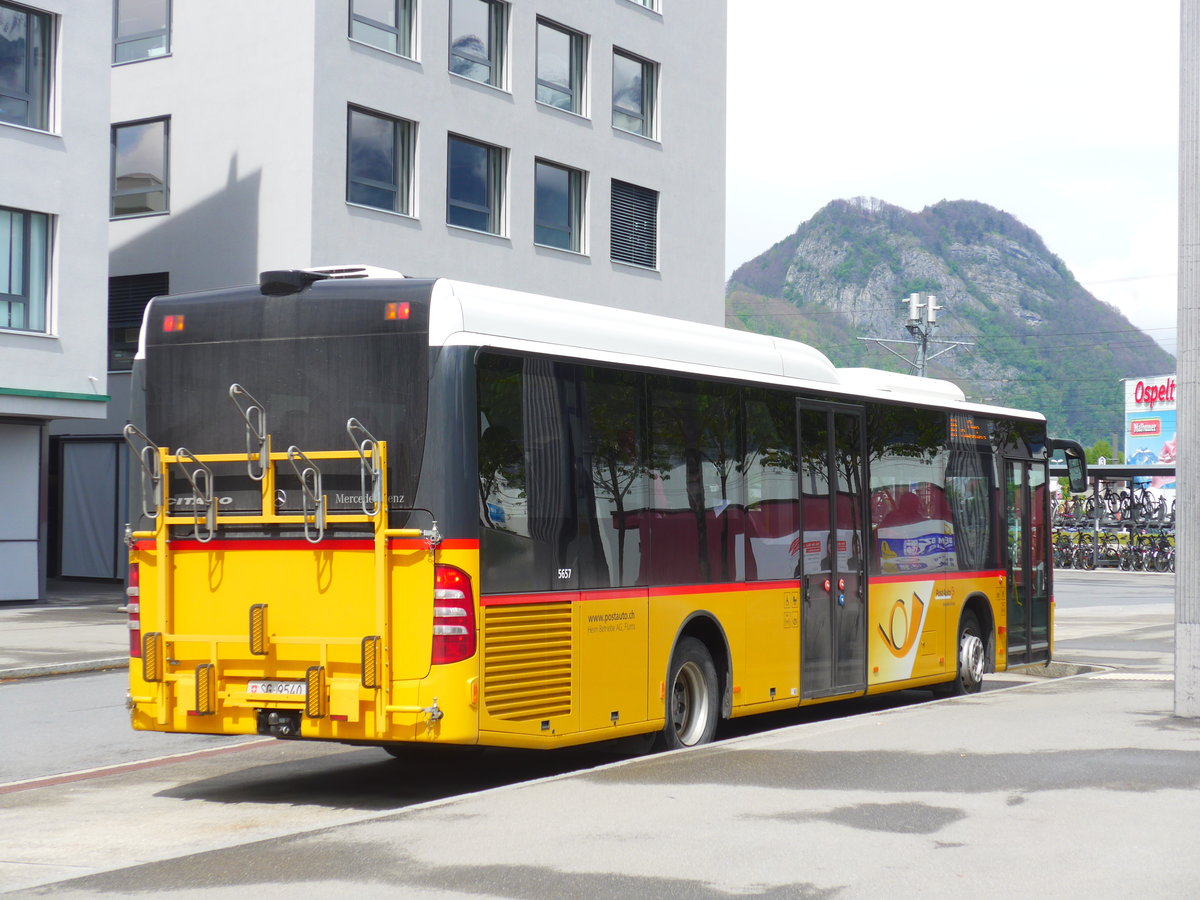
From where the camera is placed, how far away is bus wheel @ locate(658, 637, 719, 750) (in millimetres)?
10789

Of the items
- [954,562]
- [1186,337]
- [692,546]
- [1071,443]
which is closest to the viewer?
[692,546]

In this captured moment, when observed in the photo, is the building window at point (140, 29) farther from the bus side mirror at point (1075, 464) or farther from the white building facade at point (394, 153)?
the bus side mirror at point (1075, 464)

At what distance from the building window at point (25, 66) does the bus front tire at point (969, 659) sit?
736 inches

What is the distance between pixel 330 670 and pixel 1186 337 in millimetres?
6957

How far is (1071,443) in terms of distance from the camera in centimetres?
1656

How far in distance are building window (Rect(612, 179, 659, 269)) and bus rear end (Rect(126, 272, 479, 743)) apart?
90.2 feet

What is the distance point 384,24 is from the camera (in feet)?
101

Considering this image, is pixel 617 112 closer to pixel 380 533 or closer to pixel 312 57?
pixel 312 57

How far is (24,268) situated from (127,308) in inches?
264

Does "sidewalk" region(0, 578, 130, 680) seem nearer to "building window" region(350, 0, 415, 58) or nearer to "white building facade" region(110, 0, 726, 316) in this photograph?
"white building facade" region(110, 0, 726, 316)

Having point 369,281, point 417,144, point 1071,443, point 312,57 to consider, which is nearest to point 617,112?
point 417,144

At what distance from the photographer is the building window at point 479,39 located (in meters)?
32.5

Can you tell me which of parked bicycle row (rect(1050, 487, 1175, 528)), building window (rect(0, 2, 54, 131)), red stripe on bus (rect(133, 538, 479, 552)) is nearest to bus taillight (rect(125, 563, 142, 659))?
red stripe on bus (rect(133, 538, 479, 552))

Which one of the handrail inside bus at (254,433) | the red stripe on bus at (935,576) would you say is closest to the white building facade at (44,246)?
the red stripe on bus at (935,576)
